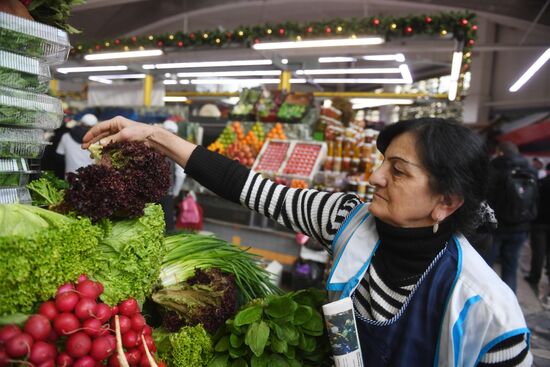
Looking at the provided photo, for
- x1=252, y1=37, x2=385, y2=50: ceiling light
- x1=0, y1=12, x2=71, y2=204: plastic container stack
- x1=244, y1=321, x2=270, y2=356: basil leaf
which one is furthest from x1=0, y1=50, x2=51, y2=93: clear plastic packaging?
x1=252, y1=37, x2=385, y2=50: ceiling light

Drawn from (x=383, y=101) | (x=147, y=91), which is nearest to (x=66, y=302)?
(x=147, y=91)

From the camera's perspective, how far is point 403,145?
52.5 inches

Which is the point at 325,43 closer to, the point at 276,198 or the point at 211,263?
the point at 276,198

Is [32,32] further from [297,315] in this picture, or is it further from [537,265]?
[537,265]

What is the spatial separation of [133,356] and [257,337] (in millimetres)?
376

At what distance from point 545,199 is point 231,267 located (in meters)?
6.00

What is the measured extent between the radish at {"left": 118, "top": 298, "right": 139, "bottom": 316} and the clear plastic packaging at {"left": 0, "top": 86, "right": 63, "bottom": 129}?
0.67 meters

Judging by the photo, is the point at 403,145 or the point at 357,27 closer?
the point at 403,145

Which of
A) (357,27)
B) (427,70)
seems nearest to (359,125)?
(357,27)

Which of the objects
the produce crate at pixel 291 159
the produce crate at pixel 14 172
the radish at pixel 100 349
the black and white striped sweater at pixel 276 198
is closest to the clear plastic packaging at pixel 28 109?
the produce crate at pixel 14 172

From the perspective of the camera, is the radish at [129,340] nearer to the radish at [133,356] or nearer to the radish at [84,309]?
the radish at [133,356]

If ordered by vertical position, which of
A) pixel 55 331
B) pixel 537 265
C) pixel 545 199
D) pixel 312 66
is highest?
pixel 312 66

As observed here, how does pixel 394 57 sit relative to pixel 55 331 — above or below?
above

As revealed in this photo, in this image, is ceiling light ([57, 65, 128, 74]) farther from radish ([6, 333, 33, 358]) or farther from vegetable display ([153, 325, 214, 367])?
radish ([6, 333, 33, 358])
